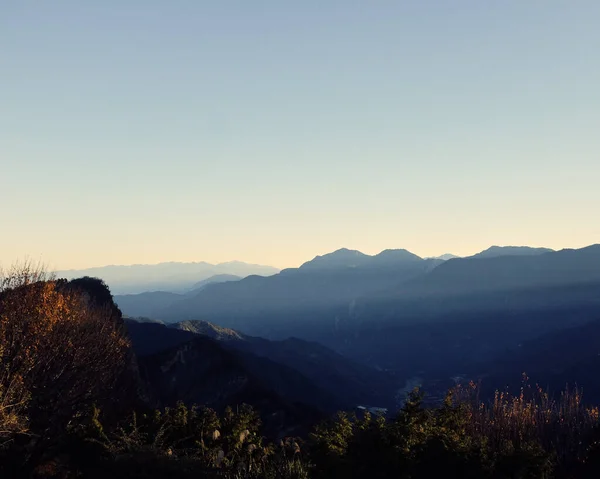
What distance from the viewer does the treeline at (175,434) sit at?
15.3m

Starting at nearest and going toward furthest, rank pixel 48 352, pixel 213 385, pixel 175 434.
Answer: pixel 175 434 → pixel 48 352 → pixel 213 385

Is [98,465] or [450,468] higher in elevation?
[450,468]

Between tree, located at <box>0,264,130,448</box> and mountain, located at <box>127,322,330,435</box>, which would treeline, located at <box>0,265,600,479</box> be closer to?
tree, located at <box>0,264,130,448</box>

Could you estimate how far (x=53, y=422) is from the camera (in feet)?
106

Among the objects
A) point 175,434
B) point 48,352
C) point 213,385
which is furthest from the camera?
point 213,385

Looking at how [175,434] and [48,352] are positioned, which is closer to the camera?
[175,434]

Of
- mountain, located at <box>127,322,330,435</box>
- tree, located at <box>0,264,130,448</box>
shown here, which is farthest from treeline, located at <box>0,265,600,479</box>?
mountain, located at <box>127,322,330,435</box>

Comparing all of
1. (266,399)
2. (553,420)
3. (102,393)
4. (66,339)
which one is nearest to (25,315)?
(66,339)

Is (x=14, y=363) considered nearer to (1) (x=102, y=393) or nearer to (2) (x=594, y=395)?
Result: (1) (x=102, y=393)

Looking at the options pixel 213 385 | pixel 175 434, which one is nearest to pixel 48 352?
pixel 175 434

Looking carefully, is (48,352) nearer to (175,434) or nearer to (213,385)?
(175,434)

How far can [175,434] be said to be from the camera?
24.1 meters

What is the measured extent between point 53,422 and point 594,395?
628 feet

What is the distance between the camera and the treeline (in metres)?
15.3
